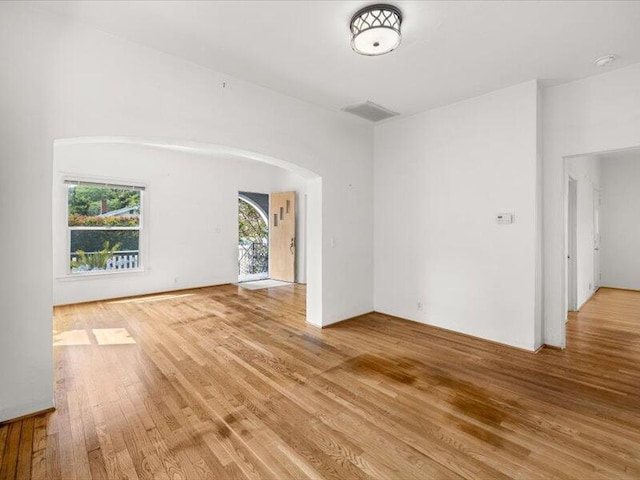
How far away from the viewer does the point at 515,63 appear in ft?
10.0

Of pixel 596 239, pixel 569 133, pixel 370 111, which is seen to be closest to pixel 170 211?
pixel 370 111

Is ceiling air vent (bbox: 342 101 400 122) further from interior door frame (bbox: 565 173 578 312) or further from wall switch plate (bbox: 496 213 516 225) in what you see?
interior door frame (bbox: 565 173 578 312)

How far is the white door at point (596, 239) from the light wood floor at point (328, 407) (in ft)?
10.1

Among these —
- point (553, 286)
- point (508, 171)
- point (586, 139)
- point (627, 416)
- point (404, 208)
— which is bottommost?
point (627, 416)

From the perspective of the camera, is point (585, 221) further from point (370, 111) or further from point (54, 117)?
point (54, 117)

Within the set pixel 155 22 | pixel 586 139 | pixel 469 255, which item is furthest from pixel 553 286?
pixel 155 22

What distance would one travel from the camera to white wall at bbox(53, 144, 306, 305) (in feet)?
17.5

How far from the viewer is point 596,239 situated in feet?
22.0

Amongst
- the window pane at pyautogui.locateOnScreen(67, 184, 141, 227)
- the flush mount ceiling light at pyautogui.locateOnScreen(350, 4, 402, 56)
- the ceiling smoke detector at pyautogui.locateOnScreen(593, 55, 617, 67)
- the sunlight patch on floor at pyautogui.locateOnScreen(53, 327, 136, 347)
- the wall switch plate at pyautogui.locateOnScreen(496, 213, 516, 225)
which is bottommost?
the sunlight patch on floor at pyautogui.locateOnScreen(53, 327, 136, 347)

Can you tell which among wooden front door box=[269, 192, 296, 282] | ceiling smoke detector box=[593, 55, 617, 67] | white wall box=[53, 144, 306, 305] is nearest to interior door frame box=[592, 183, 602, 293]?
ceiling smoke detector box=[593, 55, 617, 67]

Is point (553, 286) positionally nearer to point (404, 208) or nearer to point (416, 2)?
point (404, 208)

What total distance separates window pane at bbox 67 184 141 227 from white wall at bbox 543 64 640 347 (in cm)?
678

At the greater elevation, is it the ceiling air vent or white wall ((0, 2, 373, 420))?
the ceiling air vent

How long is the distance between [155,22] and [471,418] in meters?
3.89
